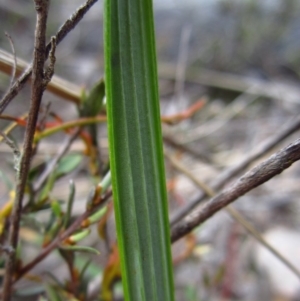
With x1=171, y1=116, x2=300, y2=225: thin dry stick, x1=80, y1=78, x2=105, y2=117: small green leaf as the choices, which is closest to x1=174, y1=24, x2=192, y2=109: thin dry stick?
x1=171, y1=116, x2=300, y2=225: thin dry stick

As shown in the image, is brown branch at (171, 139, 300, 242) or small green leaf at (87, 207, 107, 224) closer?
brown branch at (171, 139, 300, 242)

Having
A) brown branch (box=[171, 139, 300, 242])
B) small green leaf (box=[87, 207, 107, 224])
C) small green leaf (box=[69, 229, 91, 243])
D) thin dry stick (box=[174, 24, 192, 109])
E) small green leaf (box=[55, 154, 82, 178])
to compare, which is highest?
thin dry stick (box=[174, 24, 192, 109])

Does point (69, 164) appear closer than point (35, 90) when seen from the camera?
No

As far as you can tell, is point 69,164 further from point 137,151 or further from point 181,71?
point 181,71

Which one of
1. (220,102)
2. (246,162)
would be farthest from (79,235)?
(220,102)

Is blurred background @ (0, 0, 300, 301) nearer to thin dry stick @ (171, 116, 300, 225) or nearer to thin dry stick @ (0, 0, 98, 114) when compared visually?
thin dry stick @ (171, 116, 300, 225)

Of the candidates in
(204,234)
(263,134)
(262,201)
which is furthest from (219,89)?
(204,234)

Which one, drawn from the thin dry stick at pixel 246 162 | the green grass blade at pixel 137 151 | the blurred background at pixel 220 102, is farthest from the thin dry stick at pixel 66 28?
the blurred background at pixel 220 102
